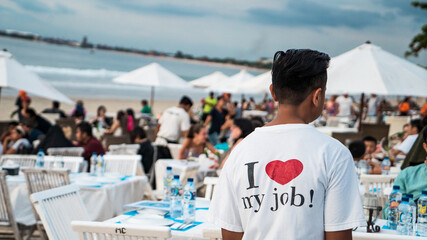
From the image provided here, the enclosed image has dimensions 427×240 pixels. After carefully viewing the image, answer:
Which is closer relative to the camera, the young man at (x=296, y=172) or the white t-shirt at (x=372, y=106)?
the young man at (x=296, y=172)

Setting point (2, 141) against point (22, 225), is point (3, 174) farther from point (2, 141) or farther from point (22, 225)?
point (2, 141)

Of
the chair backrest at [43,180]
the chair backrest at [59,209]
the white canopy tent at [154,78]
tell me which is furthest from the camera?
the white canopy tent at [154,78]

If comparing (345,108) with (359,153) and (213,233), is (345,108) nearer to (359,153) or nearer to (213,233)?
(359,153)

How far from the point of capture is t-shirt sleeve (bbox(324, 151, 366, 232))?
181 centimetres

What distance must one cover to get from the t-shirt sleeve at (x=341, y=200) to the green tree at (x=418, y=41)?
37102mm

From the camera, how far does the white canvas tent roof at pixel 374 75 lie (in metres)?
7.30

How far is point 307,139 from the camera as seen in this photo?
1866 mm

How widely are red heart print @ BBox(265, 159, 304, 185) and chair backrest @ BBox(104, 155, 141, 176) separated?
560 cm

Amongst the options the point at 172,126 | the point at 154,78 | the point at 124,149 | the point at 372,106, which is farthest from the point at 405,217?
the point at 372,106


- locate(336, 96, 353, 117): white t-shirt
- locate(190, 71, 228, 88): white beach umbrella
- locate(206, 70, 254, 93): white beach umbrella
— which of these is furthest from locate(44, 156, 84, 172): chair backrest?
locate(190, 71, 228, 88): white beach umbrella

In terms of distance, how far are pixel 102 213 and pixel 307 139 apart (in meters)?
4.35

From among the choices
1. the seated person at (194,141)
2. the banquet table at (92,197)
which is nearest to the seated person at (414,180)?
the banquet table at (92,197)

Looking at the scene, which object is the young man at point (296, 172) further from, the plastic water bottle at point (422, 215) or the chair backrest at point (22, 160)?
the chair backrest at point (22, 160)

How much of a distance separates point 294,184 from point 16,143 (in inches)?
316
